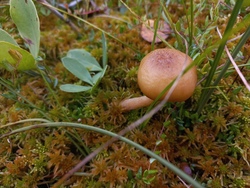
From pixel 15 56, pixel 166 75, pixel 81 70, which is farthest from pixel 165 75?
pixel 15 56

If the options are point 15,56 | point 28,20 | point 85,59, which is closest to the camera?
point 15,56

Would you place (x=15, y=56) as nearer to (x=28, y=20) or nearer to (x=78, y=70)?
(x=28, y=20)

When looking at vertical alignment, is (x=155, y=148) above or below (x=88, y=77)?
below

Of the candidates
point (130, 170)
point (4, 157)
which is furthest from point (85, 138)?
point (4, 157)

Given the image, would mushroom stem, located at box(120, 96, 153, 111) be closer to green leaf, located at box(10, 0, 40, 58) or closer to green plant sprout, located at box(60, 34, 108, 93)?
green plant sprout, located at box(60, 34, 108, 93)

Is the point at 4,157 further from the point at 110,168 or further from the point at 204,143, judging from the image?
the point at 204,143

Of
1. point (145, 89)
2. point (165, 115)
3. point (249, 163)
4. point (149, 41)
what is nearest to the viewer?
point (145, 89)
